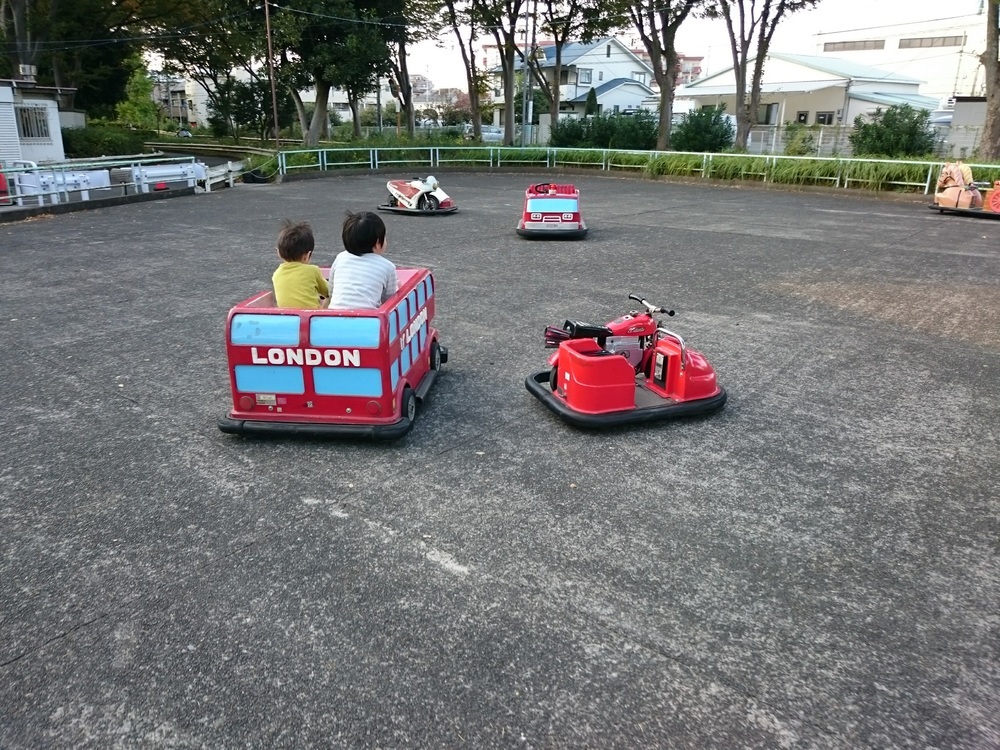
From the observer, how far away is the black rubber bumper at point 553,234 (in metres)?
10.9

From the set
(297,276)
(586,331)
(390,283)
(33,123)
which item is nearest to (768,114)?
(33,123)

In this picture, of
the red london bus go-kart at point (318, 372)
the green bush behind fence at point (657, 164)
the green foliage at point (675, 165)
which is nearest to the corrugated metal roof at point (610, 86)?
the green bush behind fence at point (657, 164)

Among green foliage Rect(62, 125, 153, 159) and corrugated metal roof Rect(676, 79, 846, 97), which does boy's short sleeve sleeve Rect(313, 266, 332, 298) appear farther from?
corrugated metal roof Rect(676, 79, 846, 97)

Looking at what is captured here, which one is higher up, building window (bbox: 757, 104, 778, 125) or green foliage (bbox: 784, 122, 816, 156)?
building window (bbox: 757, 104, 778, 125)

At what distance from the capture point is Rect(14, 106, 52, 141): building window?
2466cm

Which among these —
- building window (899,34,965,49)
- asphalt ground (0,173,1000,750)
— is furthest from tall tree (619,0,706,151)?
building window (899,34,965,49)

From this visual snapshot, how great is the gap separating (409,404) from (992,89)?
20420 mm

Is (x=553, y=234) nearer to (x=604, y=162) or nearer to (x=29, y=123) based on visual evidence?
(x=604, y=162)

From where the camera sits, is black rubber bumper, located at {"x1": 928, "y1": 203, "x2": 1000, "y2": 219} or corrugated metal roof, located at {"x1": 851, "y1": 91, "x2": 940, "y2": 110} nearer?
black rubber bumper, located at {"x1": 928, "y1": 203, "x2": 1000, "y2": 219}

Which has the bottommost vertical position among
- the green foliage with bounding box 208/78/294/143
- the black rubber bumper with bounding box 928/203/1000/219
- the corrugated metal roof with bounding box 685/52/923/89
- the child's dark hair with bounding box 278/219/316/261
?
the black rubber bumper with bounding box 928/203/1000/219

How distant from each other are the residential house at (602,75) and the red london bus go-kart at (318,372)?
50.9m

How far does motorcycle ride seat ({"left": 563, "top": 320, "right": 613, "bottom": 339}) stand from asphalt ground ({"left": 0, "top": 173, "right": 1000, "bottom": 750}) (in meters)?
0.58

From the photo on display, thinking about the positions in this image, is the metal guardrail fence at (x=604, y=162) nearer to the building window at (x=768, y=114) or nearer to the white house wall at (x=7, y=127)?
the white house wall at (x=7, y=127)

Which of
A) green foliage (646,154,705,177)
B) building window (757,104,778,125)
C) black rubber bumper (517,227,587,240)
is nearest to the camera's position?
black rubber bumper (517,227,587,240)
